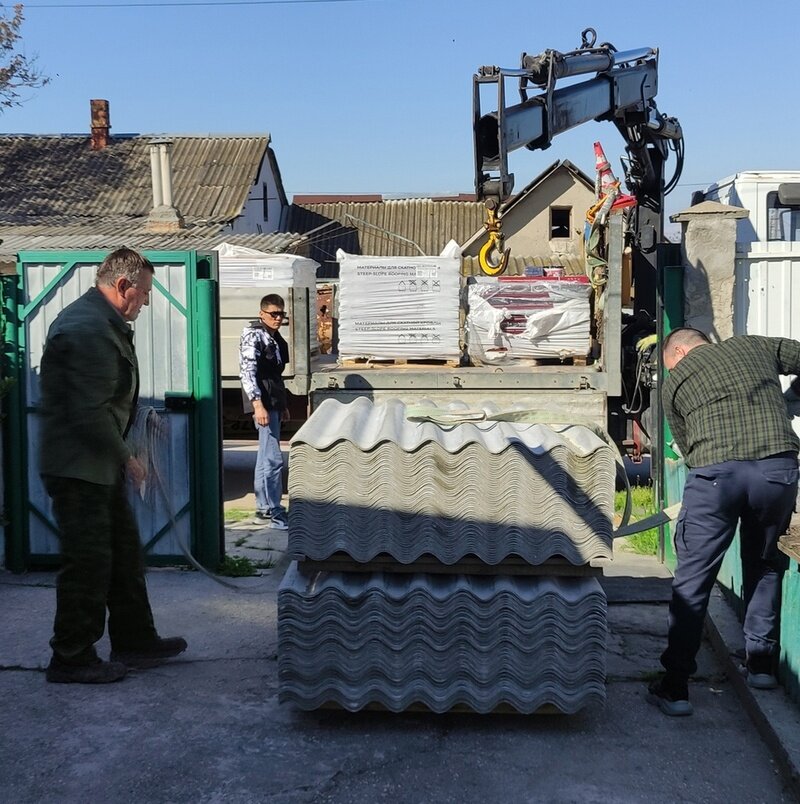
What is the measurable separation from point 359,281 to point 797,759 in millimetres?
6334

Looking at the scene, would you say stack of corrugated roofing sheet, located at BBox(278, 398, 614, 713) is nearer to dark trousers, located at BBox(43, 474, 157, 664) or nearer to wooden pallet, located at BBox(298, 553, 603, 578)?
wooden pallet, located at BBox(298, 553, 603, 578)

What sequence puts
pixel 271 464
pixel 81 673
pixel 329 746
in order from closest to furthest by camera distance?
pixel 329 746
pixel 81 673
pixel 271 464

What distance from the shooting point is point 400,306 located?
9.51 metres

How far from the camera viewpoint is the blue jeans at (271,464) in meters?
8.52

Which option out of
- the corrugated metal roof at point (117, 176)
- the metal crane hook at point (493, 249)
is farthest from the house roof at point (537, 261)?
the metal crane hook at point (493, 249)

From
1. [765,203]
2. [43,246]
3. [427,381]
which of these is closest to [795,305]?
[765,203]

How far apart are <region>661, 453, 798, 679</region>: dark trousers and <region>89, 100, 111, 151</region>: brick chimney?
92.0 ft

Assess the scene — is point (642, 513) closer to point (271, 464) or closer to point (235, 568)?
point (271, 464)

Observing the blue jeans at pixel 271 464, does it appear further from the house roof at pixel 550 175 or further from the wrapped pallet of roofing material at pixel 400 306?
the house roof at pixel 550 175

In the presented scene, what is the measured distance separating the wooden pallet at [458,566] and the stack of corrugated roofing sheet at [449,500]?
0.06 meters

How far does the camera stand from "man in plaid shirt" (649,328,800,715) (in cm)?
455

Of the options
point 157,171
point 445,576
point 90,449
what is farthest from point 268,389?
point 157,171

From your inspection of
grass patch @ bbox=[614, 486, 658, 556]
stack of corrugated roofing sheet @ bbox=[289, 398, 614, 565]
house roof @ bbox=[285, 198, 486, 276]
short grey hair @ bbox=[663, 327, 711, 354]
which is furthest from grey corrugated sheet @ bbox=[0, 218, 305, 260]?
house roof @ bbox=[285, 198, 486, 276]

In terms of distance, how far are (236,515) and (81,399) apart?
464cm
